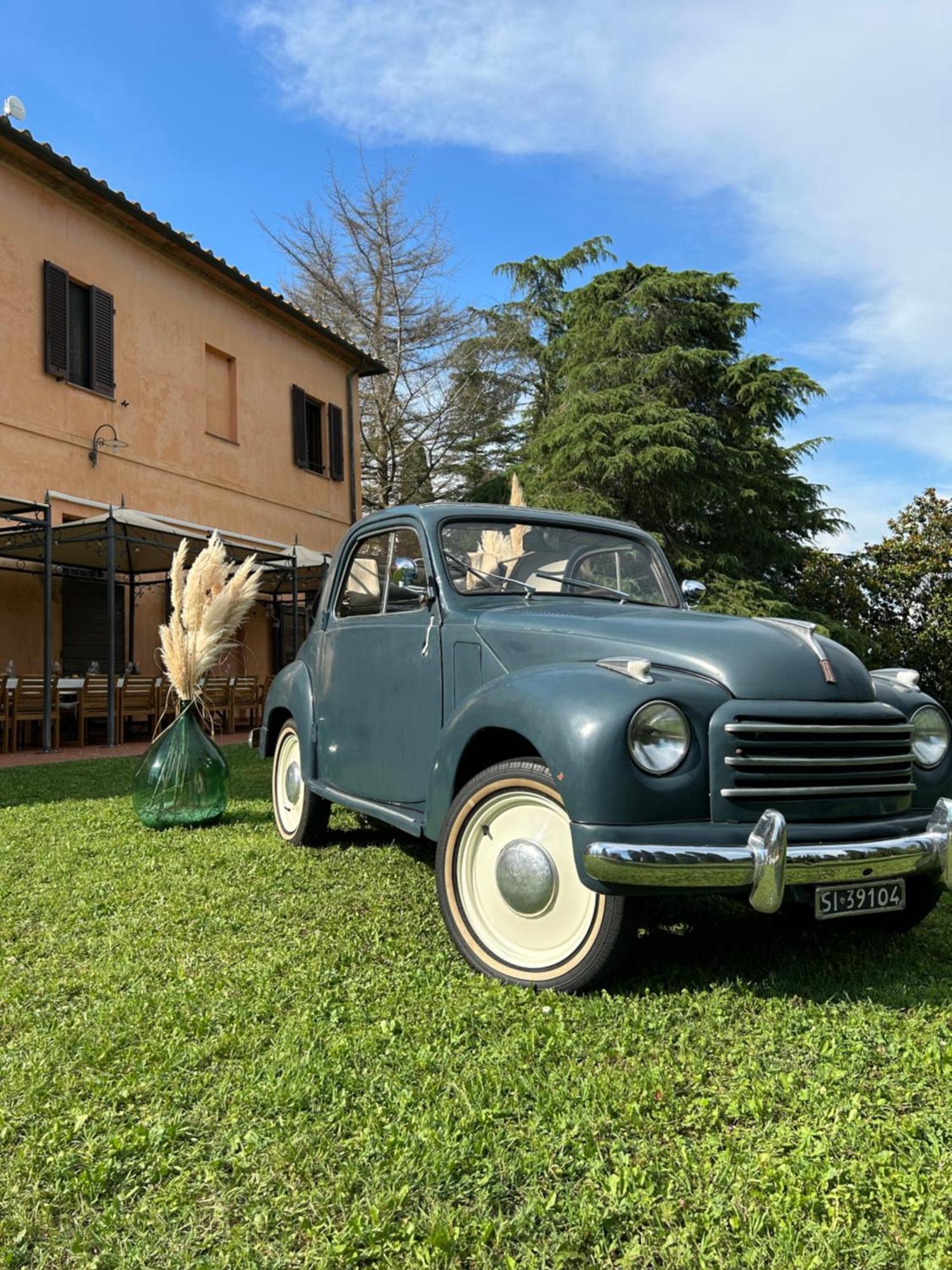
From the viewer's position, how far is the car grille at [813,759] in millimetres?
2668

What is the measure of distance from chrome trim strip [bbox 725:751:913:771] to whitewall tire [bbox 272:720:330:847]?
112 inches

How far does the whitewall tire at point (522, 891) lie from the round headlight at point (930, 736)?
1.37 meters

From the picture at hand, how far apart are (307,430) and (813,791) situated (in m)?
15.3

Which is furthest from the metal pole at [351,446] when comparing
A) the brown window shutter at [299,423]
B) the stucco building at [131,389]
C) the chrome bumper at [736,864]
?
the chrome bumper at [736,864]

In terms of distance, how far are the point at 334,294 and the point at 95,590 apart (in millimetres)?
14124

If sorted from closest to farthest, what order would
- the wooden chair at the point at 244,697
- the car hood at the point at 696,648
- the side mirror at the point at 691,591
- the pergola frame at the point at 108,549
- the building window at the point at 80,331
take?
1. the car hood at the point at 696,648
2. the side mirror at the point at 691,591
3. the pergola frame at the point at 108,549
4. the building window at the point at 80,331
5. the wooden chair at the point at 244,697

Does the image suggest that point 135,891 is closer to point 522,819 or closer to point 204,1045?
point 204,1045

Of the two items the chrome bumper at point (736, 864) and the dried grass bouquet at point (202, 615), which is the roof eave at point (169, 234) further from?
the chrome bumper at point (736, 864)

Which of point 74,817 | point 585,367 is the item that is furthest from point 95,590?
point 585,367

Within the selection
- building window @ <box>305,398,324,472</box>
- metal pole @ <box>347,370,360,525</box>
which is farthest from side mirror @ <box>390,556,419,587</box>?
metal pole @ <box>347,370,360,525</box>

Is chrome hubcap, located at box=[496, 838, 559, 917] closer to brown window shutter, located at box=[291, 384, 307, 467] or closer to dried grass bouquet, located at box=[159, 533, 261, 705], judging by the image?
dried grass bouquet, located at box=[159, 533, 261, 705]

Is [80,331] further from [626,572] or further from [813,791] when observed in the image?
[813,791]

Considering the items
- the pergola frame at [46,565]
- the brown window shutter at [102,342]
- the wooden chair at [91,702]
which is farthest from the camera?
the brown window shutter at [102,342]

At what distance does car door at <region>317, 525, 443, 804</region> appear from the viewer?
12.4ft
